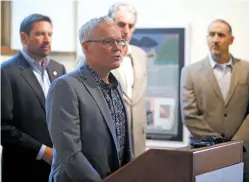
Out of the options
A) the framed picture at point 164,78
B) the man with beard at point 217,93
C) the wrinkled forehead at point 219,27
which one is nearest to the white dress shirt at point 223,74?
the man with beard at point 217,93

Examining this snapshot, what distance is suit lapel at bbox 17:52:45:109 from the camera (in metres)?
2.60

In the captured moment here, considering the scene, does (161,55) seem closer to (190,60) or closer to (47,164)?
(190,60)

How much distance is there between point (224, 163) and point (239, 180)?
12 centimetres

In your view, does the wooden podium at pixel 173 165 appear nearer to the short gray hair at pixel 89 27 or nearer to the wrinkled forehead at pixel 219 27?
the short gray hair at pixel 89 27

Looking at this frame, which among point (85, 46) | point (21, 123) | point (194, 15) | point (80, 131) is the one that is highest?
point (194, 15)

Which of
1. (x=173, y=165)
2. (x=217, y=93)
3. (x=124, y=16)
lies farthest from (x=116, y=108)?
(x=217, y=93)

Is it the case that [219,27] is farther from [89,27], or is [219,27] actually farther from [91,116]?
[91,116]

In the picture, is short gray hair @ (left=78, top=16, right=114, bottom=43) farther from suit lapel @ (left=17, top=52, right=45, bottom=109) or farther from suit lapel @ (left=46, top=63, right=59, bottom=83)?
suit lapel @ (left=46, top=63, right=59, bottom=83)

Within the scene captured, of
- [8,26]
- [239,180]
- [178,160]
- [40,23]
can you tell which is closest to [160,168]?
[178,160]

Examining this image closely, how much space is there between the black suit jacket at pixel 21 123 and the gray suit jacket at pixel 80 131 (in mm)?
743

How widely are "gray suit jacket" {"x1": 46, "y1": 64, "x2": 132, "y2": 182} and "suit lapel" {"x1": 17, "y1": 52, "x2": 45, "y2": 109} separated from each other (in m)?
0.78

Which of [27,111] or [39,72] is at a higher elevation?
[39,72]

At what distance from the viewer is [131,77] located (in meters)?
2.92

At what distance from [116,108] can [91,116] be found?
175mm
